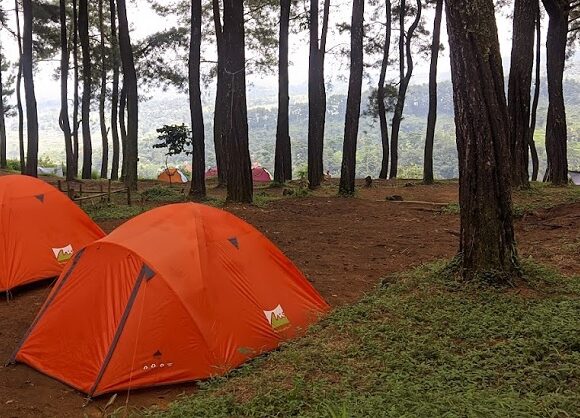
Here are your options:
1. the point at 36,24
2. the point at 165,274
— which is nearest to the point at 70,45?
the point at 36,24

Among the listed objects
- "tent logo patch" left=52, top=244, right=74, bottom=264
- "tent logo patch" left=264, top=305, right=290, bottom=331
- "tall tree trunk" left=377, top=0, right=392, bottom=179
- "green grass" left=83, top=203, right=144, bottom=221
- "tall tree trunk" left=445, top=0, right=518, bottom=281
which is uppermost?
"tall tree trunk" left=377, top=0, right=392, bottom=179

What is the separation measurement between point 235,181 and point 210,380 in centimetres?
785

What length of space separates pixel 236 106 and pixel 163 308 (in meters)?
8.02

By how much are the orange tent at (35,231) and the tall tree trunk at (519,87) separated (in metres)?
9.26

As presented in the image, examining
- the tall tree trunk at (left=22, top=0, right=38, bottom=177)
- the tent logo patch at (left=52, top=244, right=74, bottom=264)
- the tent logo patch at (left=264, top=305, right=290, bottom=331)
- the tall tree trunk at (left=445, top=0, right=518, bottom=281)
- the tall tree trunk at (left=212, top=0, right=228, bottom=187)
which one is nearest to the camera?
the tall tree trunk at (left=445, top=0, right=518, bottom=281)

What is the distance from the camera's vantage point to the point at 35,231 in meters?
7.01

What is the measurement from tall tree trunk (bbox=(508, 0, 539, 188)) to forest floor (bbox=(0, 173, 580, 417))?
36.0 inches

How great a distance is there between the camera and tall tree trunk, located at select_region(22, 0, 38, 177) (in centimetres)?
1534

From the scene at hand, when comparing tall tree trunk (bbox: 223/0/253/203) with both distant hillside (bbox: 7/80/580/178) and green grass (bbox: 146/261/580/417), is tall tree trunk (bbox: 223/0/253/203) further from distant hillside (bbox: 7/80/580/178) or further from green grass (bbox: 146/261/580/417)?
distant hillside (bbox: 7/80/580/178)

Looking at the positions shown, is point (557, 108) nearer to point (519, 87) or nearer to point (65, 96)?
point (519, 87)

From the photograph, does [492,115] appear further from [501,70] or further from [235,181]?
[235,181]

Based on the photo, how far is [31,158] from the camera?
619 inches

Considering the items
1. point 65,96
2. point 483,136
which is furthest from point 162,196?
point 483,136

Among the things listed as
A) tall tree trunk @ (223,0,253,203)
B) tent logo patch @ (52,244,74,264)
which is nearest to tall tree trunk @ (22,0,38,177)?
tall tree trunk @ (223,0,253,203)
